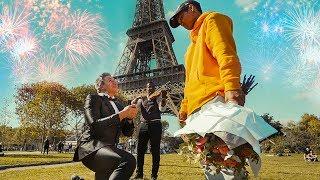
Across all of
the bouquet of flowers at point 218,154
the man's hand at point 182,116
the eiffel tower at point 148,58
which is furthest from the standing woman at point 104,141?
the eiffel tower at point 148,58

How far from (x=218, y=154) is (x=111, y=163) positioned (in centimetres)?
215

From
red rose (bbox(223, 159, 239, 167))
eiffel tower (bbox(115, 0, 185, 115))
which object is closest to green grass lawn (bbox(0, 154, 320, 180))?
red rose (bbox(223, 159, 239, 167))

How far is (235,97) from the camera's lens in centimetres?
332

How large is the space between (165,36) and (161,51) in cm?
262

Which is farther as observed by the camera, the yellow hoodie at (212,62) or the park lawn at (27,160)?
the park lawn at (27,160)

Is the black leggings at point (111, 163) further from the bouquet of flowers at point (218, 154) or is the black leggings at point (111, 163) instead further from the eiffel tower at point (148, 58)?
the eiffel tower at point (148, 58)

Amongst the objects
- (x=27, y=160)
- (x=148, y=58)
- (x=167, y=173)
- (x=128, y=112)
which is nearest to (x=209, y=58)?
(x=128, y=112)

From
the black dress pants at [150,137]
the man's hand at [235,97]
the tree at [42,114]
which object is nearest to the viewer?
the man's hand at [235,97]

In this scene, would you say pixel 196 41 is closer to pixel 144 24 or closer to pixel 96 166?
pixel 96 166

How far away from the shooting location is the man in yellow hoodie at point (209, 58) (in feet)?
11.4

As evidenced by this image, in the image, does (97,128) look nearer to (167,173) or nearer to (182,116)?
(182,116)

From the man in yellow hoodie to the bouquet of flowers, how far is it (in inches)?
16.7

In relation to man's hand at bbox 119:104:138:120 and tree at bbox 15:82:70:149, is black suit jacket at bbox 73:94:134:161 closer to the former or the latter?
man's hand at bbox 119:104:138:120

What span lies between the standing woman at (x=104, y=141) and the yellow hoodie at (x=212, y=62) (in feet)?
4.62
